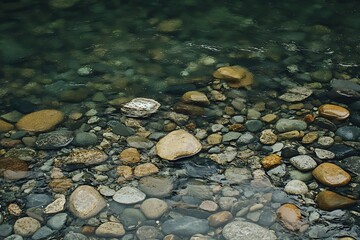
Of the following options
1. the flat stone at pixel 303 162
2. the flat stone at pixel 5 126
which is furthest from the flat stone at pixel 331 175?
the flat stone at pixel 5 126

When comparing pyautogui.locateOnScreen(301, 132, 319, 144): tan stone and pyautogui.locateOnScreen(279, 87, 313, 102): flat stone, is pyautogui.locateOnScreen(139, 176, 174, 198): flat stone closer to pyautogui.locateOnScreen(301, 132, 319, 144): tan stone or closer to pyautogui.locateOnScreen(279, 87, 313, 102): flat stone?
pyautogui.locateOnScreen(301, 132, 319, 144): tan stone

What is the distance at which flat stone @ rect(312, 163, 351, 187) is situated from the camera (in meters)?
2.00

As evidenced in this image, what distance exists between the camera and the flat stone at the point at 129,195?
197 cm

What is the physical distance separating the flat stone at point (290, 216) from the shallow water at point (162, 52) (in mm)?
257

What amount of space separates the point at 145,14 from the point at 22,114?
42.2 inches

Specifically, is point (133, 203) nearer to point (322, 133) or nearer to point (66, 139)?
point (66, 139)

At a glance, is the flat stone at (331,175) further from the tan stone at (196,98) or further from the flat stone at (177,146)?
the tan stone at (196,98)

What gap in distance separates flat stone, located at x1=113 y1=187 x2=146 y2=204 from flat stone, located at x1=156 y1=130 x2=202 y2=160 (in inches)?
8.7

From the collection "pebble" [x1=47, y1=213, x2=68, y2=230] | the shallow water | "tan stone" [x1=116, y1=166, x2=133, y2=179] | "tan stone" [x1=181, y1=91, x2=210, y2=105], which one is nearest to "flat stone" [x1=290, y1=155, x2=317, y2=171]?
the shallow water

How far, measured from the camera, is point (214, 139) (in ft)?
7.42

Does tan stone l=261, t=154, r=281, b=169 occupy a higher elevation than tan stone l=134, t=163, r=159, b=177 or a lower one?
higher

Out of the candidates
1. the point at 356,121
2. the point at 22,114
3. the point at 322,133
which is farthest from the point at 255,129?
the point at 22,114

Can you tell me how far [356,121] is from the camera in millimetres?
2336

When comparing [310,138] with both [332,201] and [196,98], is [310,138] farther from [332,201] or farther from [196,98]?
[196,98]
